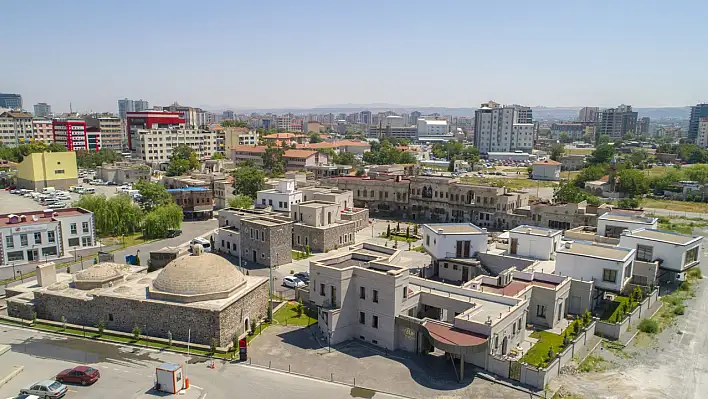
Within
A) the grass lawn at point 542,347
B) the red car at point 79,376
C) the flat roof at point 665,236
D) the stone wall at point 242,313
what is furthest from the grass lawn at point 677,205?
the red car at point 79,376

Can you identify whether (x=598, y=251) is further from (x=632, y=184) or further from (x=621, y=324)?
(x=632, y=184)

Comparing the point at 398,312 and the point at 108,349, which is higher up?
the point at 398,312

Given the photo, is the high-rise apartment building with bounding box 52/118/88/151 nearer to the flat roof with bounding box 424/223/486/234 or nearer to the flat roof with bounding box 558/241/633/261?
the flat roof with bounding box 424/223/486/234

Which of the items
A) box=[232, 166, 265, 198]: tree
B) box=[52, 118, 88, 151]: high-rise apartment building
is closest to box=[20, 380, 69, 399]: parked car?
box=[232, 166, 265, 198]: tree

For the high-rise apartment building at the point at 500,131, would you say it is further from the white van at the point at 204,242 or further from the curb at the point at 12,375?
the curb at the point at 12,375

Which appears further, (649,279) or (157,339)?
(649,279)

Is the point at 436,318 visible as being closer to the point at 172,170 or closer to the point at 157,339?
the point at 157,339

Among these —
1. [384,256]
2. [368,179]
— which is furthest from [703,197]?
[384,256]
